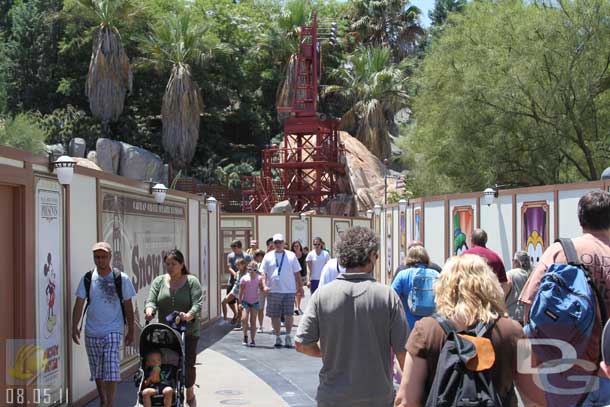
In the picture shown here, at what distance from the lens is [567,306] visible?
3883 millimetres

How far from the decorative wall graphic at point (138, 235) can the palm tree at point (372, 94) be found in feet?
112

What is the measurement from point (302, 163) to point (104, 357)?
112 feet

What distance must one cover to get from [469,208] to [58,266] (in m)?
9.47

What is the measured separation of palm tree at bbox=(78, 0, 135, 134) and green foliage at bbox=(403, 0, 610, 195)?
2248 centimetres

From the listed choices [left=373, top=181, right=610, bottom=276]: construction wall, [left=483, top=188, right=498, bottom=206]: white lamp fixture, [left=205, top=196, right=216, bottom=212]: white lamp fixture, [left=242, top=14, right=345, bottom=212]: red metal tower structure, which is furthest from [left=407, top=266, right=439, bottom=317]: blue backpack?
[left=242, top=14, right=345, bottom=212]: red metal tower structure

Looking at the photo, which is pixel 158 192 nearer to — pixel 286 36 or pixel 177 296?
pixel 177 296

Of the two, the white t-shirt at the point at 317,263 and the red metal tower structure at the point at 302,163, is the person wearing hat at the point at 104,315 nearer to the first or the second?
the white t-shirt at the point at 317,263

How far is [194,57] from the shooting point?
151ft

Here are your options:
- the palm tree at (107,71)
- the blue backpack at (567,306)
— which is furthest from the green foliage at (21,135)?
the blue backpack at (567,306)

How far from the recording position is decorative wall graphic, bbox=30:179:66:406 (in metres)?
7.18

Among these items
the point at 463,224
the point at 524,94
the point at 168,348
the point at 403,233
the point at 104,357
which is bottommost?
the point at 104,357

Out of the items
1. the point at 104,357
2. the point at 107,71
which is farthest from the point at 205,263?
the point at 107,71

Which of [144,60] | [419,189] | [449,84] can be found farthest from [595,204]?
[144,60]

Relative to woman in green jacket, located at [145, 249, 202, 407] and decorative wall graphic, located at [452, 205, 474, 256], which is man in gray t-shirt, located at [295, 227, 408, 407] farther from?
decorative wall graphic, located at [452, 205, 474, 256]
